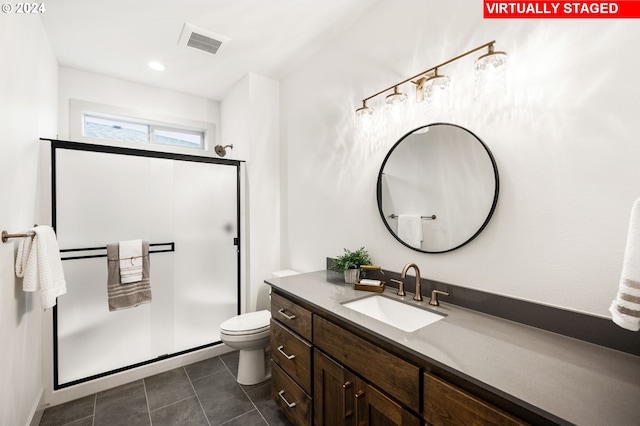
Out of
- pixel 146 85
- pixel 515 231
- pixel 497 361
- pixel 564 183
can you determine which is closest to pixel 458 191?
pixel 515 231

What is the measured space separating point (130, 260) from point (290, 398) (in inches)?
64.3

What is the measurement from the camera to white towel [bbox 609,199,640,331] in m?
0.69

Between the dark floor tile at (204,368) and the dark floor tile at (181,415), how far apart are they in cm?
35

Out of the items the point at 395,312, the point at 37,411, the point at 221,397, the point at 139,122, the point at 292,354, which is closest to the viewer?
the point at 395,312

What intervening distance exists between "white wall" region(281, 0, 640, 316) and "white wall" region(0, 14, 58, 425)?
198 centimetres

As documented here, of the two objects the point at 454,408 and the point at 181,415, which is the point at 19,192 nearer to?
the point at 181,415

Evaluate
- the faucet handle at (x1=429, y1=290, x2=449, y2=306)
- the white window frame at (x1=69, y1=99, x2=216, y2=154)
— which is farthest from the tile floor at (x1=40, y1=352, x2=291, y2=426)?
the white window frame at (x1=69, y1=99, x2=216, y2=154)

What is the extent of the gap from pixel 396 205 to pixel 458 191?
15.2 inches

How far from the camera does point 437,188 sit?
153 centimetres

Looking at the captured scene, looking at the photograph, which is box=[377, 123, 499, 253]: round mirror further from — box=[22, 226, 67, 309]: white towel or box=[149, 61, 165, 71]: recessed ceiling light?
box=[149, 61, 165, 71]: recessed ceiling light

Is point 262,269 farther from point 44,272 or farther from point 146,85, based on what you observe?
point 146,85

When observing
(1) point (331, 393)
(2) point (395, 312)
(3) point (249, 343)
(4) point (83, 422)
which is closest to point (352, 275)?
(2) point (395, 312)

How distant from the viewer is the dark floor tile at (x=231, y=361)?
2365 millimetres

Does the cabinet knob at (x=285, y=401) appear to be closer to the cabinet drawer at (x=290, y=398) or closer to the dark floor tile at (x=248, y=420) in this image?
the cabinet drawer at (x=290, y=398)
